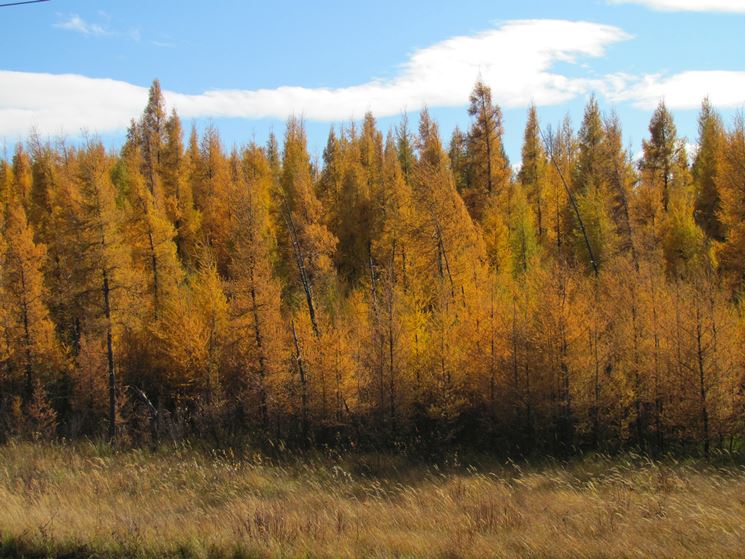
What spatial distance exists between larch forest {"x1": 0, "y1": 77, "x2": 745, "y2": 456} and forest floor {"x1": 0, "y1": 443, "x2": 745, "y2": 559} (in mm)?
2996

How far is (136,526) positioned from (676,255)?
100 feet

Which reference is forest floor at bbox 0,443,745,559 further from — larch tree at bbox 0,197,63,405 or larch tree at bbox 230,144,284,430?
larch tree at bbox 0,197,63,405

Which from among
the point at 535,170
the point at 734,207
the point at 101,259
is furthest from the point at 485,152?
the point at 101,259

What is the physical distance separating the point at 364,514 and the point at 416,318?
12.4m

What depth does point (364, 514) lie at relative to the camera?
9.33 m

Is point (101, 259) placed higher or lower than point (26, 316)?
higher

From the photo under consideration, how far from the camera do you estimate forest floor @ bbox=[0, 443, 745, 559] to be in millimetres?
6918

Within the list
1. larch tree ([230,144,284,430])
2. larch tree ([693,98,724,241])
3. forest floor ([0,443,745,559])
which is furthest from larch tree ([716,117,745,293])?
larch tree ([230,144,284,430])

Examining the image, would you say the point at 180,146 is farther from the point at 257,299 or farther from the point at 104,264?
the point at 257,299

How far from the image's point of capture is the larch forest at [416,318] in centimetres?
1820

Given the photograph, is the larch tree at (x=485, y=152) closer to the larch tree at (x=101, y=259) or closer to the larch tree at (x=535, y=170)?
the larch tree at (x=535, y=170)

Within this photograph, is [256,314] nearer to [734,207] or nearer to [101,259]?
[101,259]

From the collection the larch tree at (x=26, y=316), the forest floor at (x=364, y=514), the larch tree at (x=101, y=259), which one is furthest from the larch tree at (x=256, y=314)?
the larch tree at (x=26, y=316)

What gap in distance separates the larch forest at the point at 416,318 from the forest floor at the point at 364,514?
2996 millimetres
